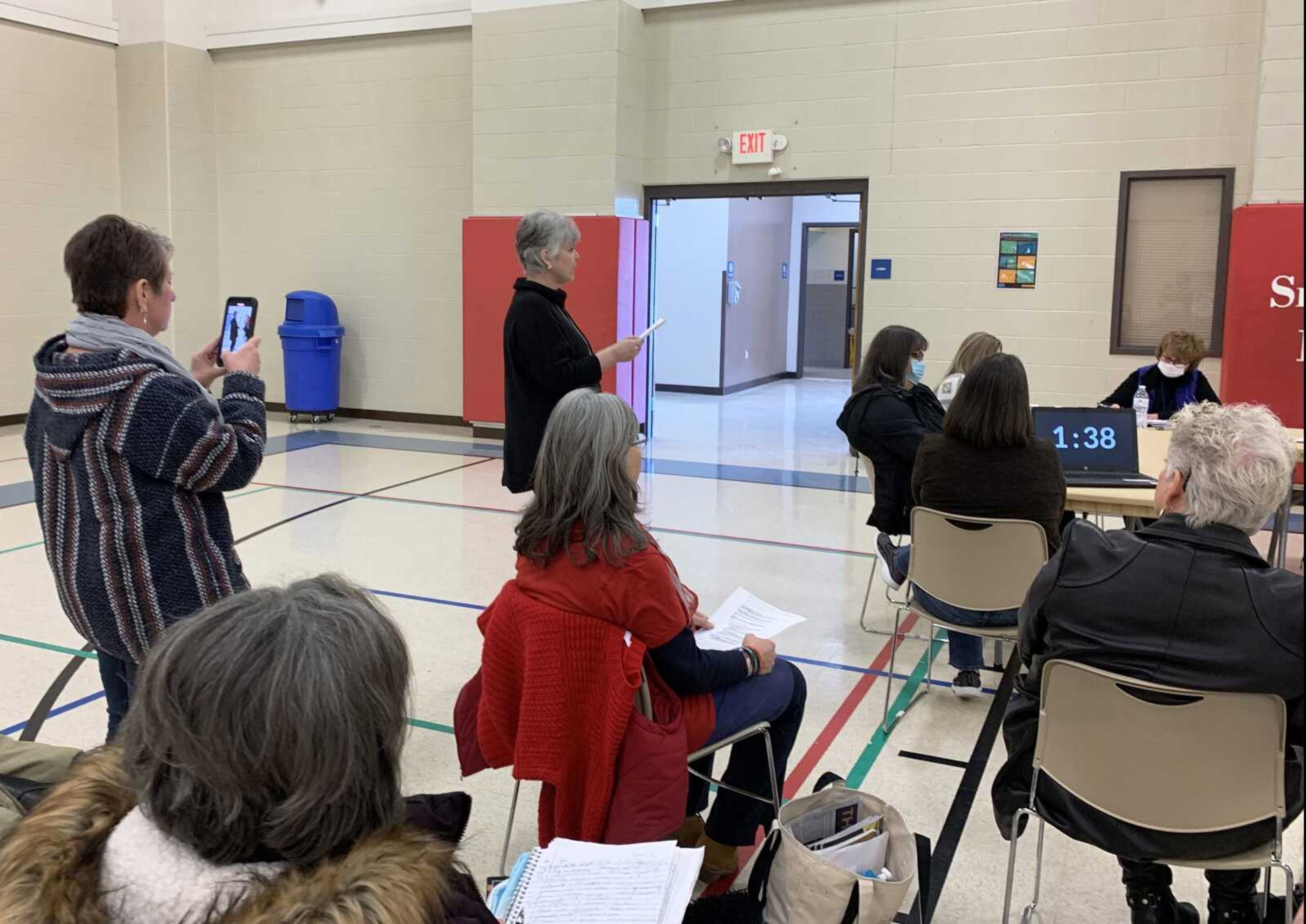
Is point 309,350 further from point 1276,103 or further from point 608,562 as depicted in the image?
point 608,562

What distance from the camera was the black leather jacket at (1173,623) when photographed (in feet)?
6.00

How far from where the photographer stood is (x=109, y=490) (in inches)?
83.0

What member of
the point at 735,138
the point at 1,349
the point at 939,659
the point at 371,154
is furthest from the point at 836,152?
the point at 1,349

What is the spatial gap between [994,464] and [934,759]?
86 cm

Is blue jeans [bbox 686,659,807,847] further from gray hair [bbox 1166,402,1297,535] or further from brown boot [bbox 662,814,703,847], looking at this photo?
gray hair [bbox 1166,402,1297,535]

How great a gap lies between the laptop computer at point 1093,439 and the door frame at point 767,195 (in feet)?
14.1

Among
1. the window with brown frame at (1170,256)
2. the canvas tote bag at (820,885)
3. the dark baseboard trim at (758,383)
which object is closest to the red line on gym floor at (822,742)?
the canvas tote bag at (820,885)

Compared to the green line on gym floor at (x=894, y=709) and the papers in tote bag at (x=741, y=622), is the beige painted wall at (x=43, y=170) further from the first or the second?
the papers in tote bag at (x=741, y=622)

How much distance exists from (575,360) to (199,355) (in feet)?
4.13

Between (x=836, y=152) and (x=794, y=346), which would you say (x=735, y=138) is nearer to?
(x=836, y=152)

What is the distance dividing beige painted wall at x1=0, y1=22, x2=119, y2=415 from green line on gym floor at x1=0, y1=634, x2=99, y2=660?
5.98 metres

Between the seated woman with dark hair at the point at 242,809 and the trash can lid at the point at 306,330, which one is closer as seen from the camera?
the seated woman with dark hair at the point at 242,809

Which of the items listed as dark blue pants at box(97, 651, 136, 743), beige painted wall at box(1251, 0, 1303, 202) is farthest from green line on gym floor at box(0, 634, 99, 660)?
beige painted wall at box(1251, 0, 1303, 202)

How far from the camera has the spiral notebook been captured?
1370 mm
